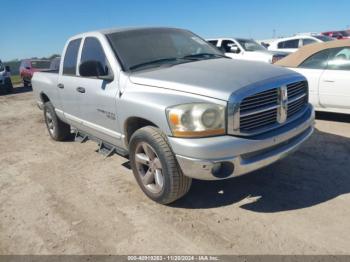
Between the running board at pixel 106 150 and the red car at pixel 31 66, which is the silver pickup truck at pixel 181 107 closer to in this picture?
the running board at pixel 106 150

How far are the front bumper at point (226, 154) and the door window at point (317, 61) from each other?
3760 mm

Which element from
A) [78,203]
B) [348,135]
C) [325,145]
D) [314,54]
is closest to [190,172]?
[78,203]

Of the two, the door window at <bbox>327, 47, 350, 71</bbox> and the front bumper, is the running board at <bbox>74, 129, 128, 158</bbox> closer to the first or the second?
the front bumper

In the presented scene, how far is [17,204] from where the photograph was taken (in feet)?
13.1

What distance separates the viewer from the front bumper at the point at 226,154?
115 inches

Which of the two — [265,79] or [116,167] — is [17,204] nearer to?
[116,167]

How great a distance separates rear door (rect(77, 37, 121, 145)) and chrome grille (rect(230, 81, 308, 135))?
1.54m

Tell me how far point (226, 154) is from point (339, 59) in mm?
4396

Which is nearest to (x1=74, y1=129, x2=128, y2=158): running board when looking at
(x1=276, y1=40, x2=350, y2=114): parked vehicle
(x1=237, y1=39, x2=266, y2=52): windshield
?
(x1=276, y1=40, x2=350, y2=114): parked vehicle

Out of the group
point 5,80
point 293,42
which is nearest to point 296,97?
point 293,42

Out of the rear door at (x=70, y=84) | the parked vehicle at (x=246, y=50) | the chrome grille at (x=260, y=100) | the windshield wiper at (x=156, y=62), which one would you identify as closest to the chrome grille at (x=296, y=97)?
the chrome grille at (x=260, y=100)

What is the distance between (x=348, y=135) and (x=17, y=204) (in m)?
5.09

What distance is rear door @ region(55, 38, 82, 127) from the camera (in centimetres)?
489

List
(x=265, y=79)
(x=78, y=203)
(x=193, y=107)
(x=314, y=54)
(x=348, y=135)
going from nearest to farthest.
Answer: (x=193, y=107)
(x=265, y=79)
(x=78, y=203)
(x=348, y=135)
(x=314, y=54)
